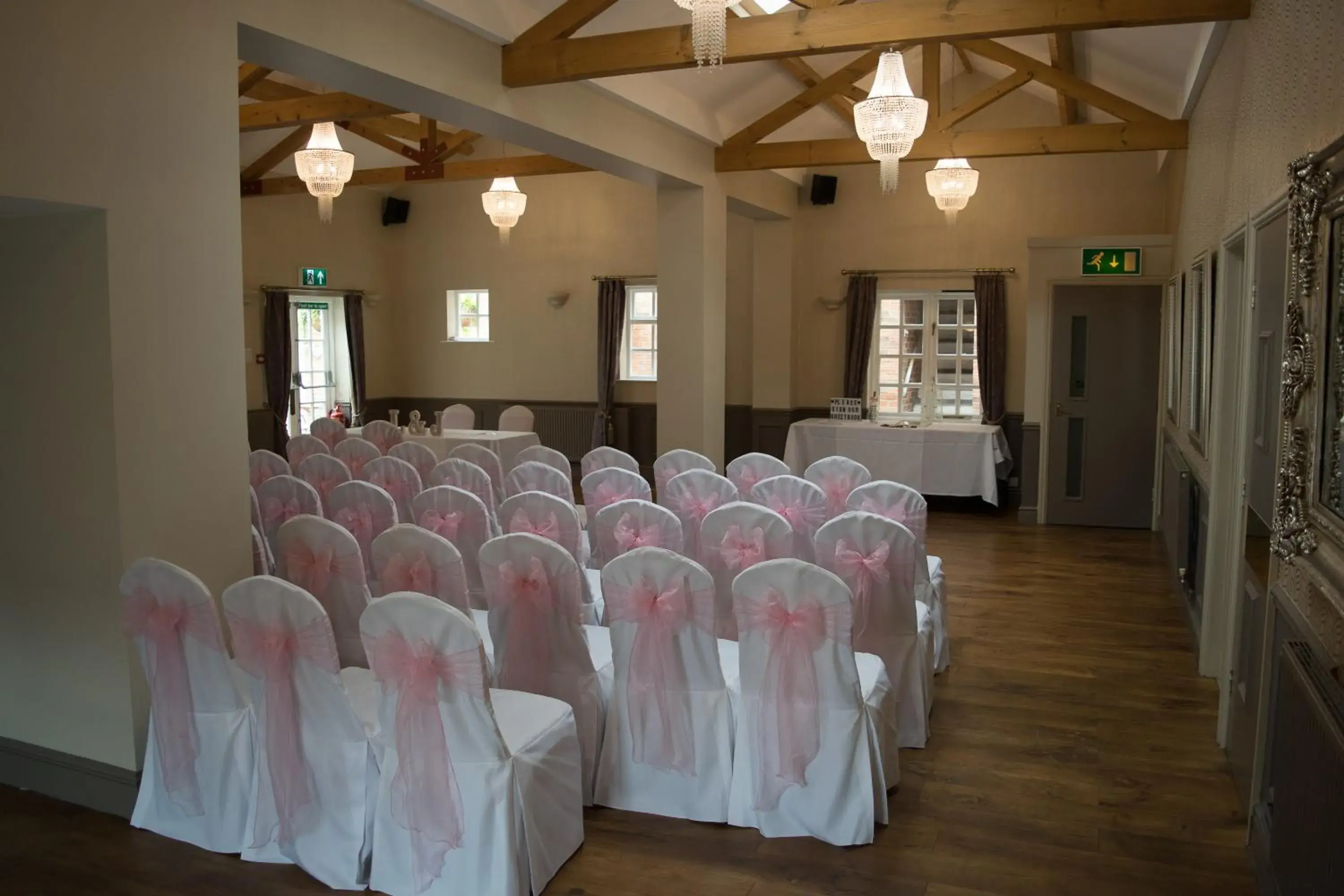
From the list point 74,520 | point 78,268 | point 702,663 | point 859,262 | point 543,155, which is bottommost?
point 702,663

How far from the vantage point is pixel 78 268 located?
361cm

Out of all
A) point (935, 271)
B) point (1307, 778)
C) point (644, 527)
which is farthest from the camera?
point (935, 271)

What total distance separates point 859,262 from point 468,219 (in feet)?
16.2

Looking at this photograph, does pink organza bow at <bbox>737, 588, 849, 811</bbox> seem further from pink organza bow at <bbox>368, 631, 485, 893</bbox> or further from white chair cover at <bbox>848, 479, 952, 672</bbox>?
white chair cover at <bbox>848, 479, 952, 672</bbox>

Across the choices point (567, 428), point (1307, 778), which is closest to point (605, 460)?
point (1307, 778)

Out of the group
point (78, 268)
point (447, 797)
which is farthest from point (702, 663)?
point (78, 268)

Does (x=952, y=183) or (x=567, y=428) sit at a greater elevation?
(x=952, y=183)

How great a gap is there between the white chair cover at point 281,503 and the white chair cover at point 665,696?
7.56 ft

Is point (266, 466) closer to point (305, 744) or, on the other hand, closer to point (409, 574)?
point (409, 574)

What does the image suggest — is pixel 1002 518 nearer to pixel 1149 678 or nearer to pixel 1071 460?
pixel 1071 460

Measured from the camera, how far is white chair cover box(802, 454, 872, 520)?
5.72 metres

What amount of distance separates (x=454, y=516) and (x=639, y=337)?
7864 millimetres

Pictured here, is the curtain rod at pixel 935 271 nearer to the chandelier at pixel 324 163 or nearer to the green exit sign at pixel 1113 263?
the green exit sign at pixel 1113 263

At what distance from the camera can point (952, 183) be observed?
8602mm
